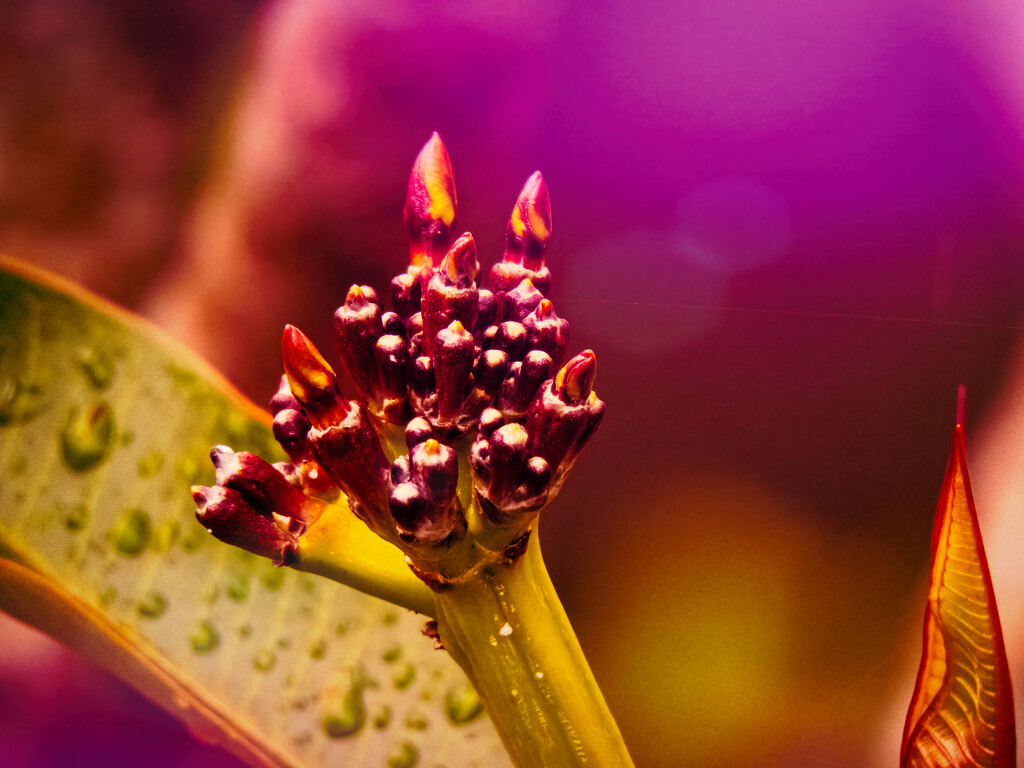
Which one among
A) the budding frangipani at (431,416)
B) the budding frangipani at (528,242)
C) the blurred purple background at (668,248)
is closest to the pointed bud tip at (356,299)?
the budding frangipani at (431,416)

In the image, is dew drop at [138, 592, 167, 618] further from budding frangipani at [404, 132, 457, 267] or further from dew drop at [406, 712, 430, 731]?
budding frangipani at [404, 132, 457, 267]

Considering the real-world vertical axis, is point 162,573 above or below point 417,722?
above

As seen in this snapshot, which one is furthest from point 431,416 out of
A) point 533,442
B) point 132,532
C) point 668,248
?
point 132,532

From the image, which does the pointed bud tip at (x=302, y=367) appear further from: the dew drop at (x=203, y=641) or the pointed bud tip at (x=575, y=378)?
the dew drop at (x=203, y=641)

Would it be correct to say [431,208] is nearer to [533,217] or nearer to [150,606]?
[533,217]

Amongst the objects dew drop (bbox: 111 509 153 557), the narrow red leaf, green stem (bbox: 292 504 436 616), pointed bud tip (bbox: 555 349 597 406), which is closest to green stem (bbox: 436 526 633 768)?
green stem (bbox: 292 504 436 616)

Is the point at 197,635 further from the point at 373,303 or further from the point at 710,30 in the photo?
the point at 710,30
